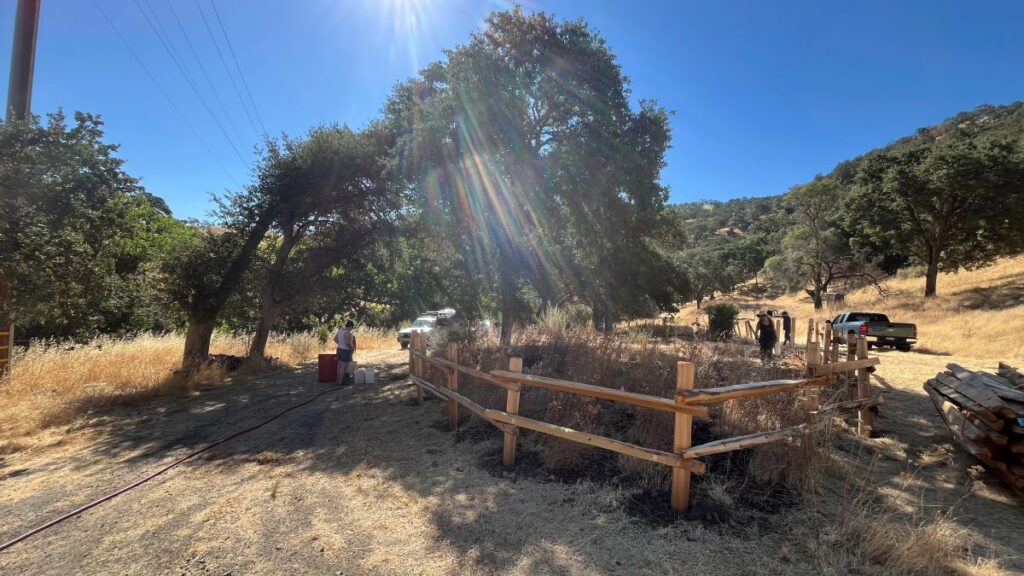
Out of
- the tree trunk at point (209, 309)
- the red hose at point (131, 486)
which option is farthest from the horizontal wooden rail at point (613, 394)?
the tree trunk at point (209, 309)

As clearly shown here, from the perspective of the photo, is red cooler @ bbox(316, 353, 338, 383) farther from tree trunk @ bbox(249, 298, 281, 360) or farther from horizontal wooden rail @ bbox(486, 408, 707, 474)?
horizontal wooden rail @ bbox(486, 408, 707, 474)

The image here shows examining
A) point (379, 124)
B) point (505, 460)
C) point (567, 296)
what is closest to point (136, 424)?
point (505, 460)

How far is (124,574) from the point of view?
332cm

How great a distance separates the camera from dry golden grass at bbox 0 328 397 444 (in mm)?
7496

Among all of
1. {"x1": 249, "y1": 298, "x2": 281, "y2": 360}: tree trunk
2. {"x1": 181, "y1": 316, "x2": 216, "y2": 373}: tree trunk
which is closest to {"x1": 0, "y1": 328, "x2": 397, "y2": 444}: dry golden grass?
{"x1": 181, "y1": 316, "x2": 216, "y2": 373}: tree trunk

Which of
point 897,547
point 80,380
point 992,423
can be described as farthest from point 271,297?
point 992,423

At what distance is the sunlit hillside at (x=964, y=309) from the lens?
47.3 feet

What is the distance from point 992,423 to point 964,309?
78.5ft

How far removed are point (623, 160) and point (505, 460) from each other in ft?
24.8

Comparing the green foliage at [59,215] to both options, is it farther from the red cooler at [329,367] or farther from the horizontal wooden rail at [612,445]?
the horizontal wooden rail at [612,445]

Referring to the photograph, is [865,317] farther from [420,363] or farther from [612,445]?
[612,445]

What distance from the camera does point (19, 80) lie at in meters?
9.39

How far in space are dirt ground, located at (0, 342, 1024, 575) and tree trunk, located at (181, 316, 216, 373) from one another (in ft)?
15.1

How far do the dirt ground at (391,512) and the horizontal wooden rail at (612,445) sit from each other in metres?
0.48
